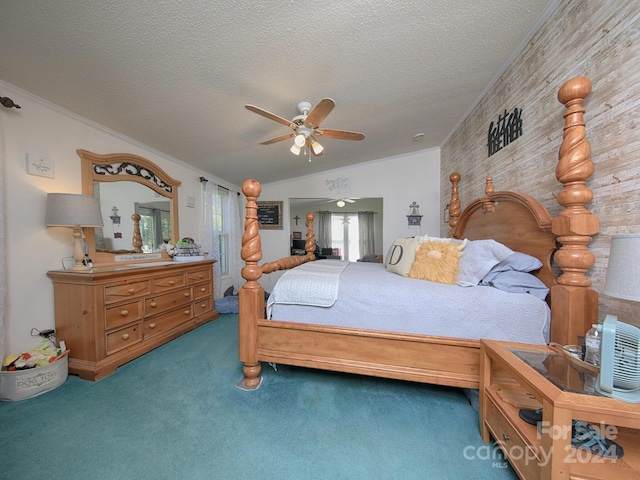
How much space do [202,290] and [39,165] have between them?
1.77 metres

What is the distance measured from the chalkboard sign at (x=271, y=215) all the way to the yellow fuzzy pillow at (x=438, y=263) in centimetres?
313

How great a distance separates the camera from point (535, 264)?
4.51ft

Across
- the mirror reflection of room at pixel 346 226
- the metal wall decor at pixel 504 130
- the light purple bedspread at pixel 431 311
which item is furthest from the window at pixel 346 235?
the light purple bedspread at pixel 431 311

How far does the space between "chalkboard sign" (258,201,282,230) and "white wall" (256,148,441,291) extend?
149mm

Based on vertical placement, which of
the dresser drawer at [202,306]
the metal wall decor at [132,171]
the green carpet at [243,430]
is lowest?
the green carpet at [243,430]

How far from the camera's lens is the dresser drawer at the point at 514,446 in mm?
802

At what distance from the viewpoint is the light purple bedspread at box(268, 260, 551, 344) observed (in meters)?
1.21

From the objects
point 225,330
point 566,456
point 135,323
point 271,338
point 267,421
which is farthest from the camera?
point 225,330

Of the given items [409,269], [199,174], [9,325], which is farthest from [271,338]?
[199,174]

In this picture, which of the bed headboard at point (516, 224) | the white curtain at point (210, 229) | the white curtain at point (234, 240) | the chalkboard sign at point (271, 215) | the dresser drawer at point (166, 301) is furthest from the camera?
the chalkboard sign at point (271, 215)

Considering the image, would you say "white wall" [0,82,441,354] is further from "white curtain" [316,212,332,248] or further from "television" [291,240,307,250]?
"white curtain" [316,212,332,248]

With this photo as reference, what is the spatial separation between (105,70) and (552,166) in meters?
2.94

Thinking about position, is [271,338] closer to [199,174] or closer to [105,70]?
A: [105,70]

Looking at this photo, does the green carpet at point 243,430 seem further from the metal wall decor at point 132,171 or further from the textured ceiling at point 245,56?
the textured ceiling at point 245,56
